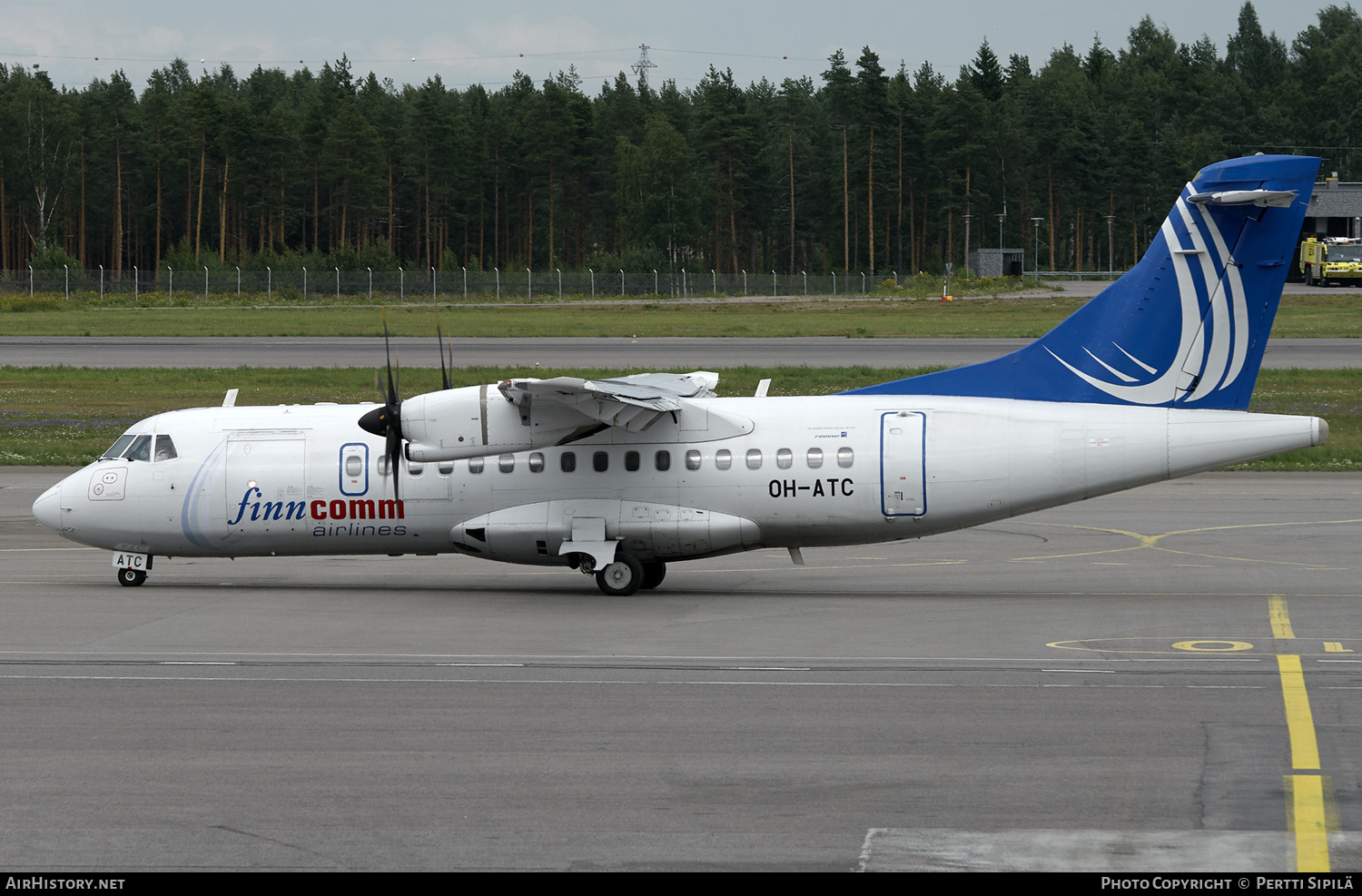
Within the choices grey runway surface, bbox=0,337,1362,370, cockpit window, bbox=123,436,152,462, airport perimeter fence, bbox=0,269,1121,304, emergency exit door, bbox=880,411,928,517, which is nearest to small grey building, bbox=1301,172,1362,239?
airport perimeter fence, bbox=0,269,1121,304

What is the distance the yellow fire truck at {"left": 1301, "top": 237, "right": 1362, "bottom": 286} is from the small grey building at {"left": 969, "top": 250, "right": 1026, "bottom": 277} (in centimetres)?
2221

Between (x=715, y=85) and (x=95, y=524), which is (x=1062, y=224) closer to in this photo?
(x=715, y=85)

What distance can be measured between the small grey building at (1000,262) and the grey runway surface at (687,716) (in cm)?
9236

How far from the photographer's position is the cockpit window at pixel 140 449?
2181 centimetres

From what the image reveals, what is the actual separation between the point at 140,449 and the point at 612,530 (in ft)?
26.2

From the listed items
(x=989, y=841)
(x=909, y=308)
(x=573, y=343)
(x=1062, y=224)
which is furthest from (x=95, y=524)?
(x=1062, y=224)

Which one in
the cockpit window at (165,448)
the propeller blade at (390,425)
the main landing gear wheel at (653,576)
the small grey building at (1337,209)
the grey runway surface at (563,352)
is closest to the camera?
the propeller blade at (390,425)

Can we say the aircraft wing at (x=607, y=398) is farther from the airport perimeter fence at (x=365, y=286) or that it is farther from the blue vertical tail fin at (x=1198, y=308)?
the airport perimeter fence at (x=365, y=286)

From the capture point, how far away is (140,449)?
21.9m

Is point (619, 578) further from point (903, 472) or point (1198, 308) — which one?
point (1198, 308)

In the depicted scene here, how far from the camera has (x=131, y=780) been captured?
11.2 metres

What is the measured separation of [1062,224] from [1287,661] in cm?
14207

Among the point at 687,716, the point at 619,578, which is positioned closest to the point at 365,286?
the point at 619,578

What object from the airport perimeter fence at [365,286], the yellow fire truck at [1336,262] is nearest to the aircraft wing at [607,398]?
the airport perimeter fence at [365,286]
